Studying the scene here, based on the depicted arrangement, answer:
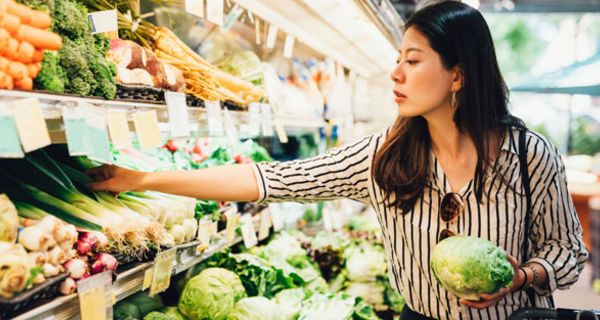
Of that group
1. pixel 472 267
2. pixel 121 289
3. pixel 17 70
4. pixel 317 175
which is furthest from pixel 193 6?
pixel 472 267

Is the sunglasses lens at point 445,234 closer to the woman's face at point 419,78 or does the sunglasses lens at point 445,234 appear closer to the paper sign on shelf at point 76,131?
the woman's face at point 419,78

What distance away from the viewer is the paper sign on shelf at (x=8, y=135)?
40.8 inches

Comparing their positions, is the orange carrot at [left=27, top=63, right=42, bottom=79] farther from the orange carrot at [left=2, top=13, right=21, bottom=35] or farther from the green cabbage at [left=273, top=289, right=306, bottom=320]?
the green cabbage at [left=273, top=289, right=306, bottom=320]

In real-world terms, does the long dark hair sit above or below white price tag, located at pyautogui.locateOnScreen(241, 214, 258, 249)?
above

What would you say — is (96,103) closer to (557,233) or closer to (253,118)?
(253,118)

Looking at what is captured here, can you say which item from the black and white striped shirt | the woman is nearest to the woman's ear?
the woman

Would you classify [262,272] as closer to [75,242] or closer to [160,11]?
[75,242]

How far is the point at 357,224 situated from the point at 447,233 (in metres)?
2.35

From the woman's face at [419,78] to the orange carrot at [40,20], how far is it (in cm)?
105

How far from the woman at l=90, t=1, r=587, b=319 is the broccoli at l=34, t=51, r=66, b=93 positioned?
527 mm

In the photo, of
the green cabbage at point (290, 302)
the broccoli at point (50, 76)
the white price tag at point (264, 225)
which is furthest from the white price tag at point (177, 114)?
the white price tag at point (264, 225)

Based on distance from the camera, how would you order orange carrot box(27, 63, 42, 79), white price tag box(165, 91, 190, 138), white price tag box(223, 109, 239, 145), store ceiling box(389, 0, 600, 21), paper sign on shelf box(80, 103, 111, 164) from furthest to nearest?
store ceiling box(389, 0, 600, 21) → white price tag box(223, 109, 239, 145) → white price tag box(165, 91, 190, 138) → paper sign on shelf box(80, 103, 111, 164) → orange carrot box(27, 63, 42, 79)

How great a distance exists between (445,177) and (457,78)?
344 millimetres

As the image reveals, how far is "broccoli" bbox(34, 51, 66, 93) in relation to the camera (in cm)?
118
